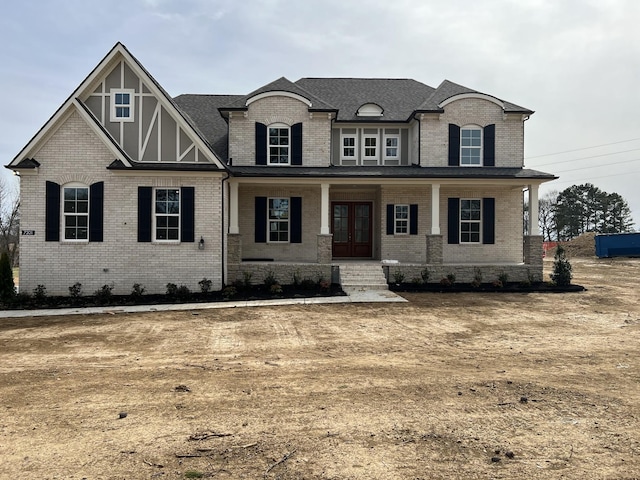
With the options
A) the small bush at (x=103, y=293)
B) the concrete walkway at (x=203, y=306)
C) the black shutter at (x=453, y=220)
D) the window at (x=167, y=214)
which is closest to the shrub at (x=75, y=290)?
the small bush at (x=103, y=293)

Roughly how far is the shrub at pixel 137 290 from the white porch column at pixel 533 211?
14.6 m

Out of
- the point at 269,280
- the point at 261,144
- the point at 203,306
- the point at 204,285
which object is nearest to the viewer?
the point at 203,306

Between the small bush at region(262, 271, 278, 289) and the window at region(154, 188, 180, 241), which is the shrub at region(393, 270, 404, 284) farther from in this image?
the window at region(154, 188, 180, 241)

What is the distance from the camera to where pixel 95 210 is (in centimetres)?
1302

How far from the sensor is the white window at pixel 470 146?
16.9 metres

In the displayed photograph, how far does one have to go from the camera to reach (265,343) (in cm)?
758

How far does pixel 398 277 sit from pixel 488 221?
534cm

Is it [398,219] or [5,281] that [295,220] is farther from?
[5,281]

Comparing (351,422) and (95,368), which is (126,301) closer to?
(95,368)

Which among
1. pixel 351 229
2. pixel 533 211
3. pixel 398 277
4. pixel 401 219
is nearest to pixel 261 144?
pixel 351 229

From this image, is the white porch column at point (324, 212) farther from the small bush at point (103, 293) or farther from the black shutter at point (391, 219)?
the small bush at point (103, 293)

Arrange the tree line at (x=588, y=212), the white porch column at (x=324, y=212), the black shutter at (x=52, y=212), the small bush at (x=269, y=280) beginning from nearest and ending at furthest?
1. the black shutter at (x=52, y=212)
2. the small bush at (x=269, y=280)
3. the white porch column at (x=324, y=212)
4. the tree line at (x=588, y=212)

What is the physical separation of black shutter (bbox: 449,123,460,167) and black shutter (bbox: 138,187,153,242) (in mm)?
11988

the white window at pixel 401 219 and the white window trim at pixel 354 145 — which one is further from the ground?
the white window trim at pixel 354 145
